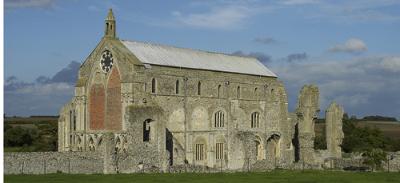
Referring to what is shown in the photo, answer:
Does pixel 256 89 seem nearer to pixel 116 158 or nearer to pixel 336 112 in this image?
pixel 336 112

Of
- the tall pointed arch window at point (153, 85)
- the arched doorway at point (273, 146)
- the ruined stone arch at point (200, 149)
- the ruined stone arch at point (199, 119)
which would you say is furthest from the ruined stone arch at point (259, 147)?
the tall pointed arch window at point (153, 85)

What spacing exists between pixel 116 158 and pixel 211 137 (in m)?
19.6

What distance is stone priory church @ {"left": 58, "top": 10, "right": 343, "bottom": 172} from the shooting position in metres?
62.1

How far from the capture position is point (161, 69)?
69125mm

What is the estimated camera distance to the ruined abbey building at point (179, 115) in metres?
60.3

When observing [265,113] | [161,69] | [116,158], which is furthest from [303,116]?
[116,158]

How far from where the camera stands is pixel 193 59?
75875mm

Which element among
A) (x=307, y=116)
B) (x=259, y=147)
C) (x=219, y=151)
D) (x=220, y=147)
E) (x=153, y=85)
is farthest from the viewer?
(x=259, y=147)

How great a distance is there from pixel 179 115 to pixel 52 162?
1994cm

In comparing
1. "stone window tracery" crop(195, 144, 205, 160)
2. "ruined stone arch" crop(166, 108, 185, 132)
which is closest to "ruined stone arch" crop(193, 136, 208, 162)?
"stone window tracery" crop(195, 144, 205, 160)

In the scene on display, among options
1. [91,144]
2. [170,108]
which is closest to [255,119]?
[170,108]

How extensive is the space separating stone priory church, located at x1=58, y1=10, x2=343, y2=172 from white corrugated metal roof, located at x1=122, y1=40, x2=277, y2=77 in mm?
151

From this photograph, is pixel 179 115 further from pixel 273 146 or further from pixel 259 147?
pixel 273 146

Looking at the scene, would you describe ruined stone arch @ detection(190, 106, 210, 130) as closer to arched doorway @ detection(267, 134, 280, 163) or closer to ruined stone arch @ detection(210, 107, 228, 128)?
ruined stone arch @ detection(210, 107, 228, 128)
